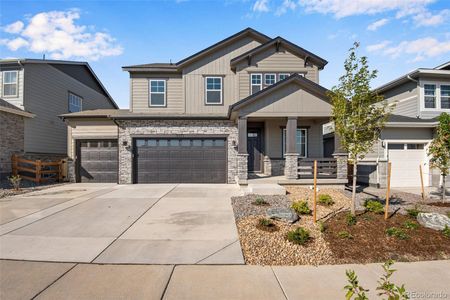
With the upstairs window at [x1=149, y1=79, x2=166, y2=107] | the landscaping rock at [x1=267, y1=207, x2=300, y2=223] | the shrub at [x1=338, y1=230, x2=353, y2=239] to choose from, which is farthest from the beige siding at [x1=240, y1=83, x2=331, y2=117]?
the shrub at [x1=338, y1=230, x2=353, y2=239]

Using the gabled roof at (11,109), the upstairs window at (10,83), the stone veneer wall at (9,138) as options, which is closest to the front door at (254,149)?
the gabled roof at (11,109)

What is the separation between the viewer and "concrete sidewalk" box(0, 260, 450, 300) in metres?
3.32

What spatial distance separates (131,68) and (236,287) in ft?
43.9

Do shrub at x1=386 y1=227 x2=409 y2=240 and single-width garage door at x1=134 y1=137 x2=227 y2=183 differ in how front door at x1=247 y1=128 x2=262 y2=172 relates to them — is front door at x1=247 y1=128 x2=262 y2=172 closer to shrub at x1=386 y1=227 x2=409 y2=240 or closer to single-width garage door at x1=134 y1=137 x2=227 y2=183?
single-width garage door at x1=134 y1=137 x2=227 y2=183

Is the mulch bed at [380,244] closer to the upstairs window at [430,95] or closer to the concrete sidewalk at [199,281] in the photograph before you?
the concrete sidewalk at [199,281]

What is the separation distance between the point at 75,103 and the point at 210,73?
39.5 feet

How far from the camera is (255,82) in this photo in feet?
44.9

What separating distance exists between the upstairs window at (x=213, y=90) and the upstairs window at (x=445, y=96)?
13.0 meters

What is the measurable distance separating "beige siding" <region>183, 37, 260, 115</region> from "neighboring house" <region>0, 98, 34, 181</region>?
32.0 ft

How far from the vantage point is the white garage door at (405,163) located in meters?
12.4

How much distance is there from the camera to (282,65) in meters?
13.8

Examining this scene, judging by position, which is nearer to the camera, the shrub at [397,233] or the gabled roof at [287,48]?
the shrub at [397,233]

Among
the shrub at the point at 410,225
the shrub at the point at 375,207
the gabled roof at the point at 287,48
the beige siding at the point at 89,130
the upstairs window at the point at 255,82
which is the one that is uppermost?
the gabled roof at the point at 287,48

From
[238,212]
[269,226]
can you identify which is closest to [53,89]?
[238,212]
